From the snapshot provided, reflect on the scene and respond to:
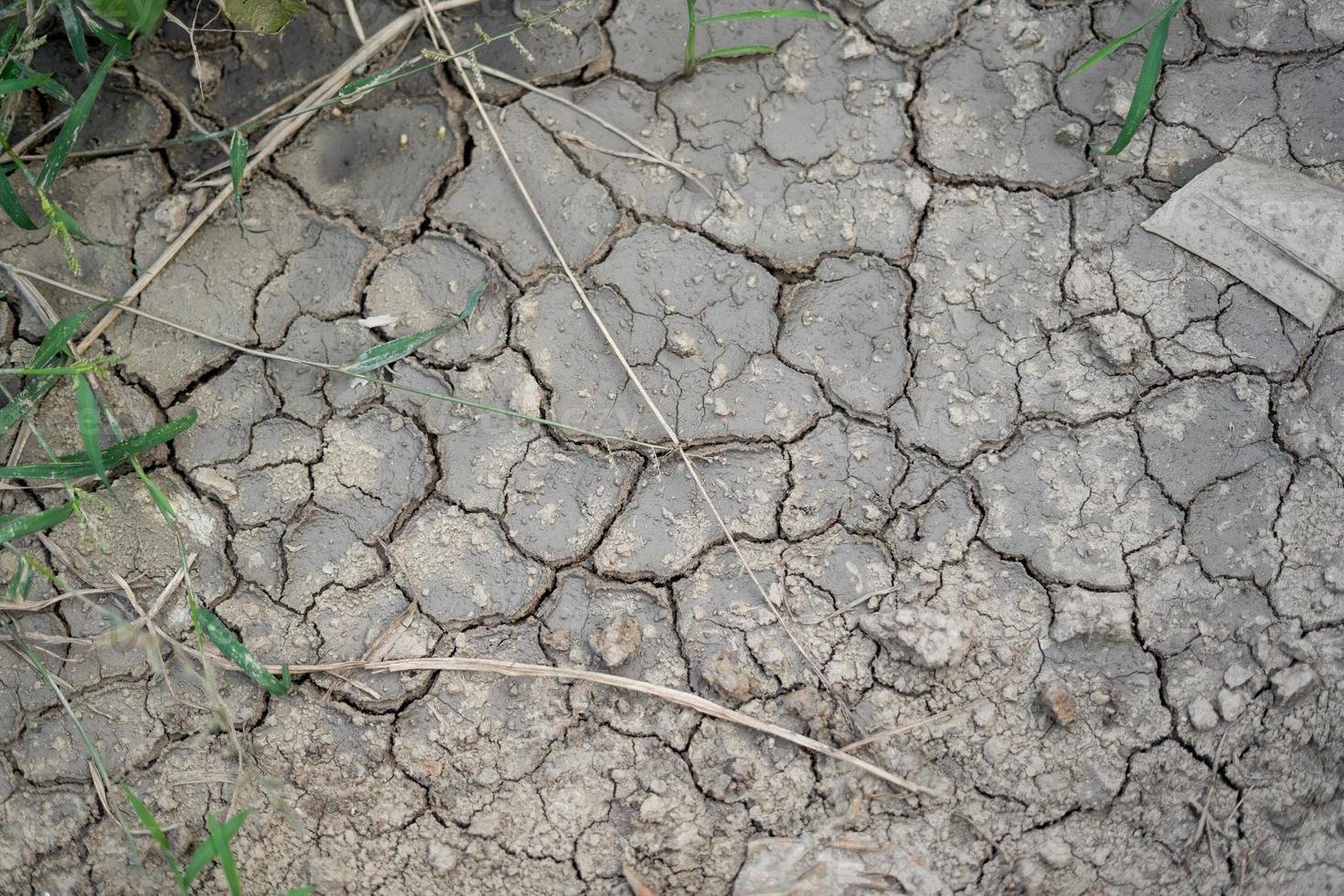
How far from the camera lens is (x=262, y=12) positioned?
233 centimetres

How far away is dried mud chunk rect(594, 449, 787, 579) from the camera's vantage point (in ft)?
7.34

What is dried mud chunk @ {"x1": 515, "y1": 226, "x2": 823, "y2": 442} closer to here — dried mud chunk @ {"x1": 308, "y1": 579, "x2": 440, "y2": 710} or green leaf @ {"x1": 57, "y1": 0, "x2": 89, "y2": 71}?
dried mud chunk @ {"x1": 308, "y1": 579, "x2": 440, "y2": 710}

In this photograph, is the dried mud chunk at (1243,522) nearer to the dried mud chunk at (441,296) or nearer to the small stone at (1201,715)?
the small stone at (1201,715)

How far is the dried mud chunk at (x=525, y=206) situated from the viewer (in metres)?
2.39

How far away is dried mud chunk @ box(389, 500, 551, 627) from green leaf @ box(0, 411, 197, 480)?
0.55m

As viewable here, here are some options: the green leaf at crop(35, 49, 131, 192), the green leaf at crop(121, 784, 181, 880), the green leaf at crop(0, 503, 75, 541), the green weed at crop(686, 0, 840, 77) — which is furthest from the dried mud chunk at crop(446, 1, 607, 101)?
the green leaf at crop(121, 784, 181, 880)

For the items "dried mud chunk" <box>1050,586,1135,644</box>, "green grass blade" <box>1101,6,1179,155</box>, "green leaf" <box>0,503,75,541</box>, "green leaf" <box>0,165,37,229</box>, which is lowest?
"dried mud chunk" <box>1050,586,1135,644</box>

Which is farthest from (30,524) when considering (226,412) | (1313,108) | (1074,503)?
(1313,108)

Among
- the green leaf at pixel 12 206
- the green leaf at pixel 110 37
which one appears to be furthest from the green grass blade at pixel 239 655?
the green leaf at pixel 110 37

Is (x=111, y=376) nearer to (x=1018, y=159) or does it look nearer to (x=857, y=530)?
(x=857, y=530)

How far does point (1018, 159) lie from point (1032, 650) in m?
1.15

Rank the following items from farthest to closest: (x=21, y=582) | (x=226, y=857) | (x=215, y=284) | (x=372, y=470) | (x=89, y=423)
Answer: (x=215, y=284) → (x=372, y=470) → (x=21, y=582) → (x=89, y=423) → (x=226, y=857)

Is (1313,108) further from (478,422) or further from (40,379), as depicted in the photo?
(40,379)

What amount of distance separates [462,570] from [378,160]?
1024mm
